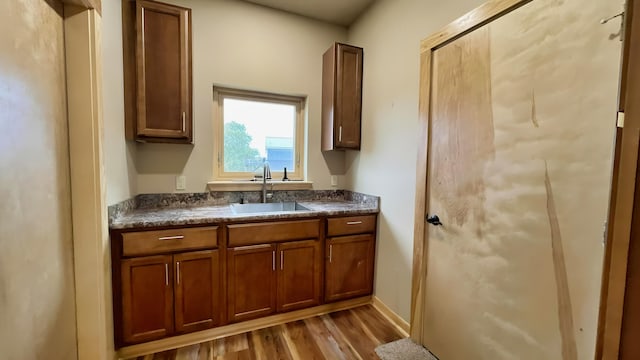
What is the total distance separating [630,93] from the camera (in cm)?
67

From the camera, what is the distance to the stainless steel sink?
2.38m

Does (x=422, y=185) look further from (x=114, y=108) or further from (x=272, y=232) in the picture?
(x=114, y=108)

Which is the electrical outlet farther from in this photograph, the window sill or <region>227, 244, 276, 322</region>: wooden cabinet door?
<region>227, 244, 276, 322</region>: wooden cabinet door

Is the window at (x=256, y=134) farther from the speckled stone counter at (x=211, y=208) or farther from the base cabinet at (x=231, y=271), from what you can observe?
the base cabinet at (x=231, y=271)

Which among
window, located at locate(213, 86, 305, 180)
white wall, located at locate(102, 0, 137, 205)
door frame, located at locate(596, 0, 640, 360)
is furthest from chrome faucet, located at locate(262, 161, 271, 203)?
door frame, located at locate(596, 0, 640, 360)

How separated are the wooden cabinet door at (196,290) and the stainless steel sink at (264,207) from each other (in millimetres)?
550

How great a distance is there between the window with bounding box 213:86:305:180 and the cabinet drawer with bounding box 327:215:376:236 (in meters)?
0.77

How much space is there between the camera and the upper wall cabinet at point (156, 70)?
6.02 feet

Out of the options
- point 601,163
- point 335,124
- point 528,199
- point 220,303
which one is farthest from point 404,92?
point 220,303

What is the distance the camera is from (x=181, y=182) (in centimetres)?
226

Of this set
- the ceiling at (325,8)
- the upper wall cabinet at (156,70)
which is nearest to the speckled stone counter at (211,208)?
the upper wall cabinet at (156,70)

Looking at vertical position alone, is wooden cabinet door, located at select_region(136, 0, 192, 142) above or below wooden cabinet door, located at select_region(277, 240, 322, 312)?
above

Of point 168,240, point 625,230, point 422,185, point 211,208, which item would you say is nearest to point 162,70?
point 211,208

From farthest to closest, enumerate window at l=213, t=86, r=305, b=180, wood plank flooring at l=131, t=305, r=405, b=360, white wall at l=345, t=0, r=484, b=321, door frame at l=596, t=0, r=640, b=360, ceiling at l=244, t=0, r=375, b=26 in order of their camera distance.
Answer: window at l=213, t=86, r=305, b=180 < ceiling at l=244, t=0, r=375, b=26 < white wall at l=345, t=0, r=484, b=321 < wood plank flooring at l=131, t=305, r=405, b=360 < door frame at l=596, t=0, r=640, b=360
